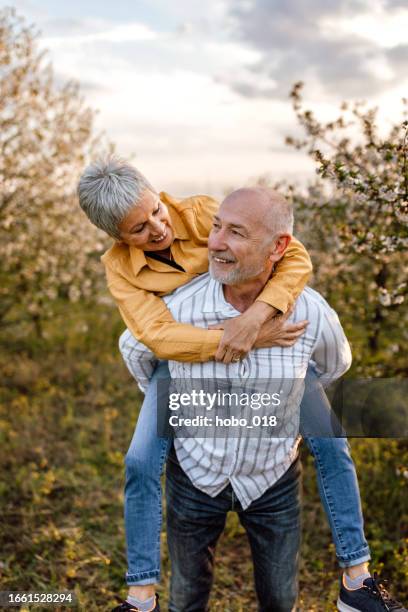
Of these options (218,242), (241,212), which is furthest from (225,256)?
(241,212)

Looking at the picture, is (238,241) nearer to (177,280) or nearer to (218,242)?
(218,242)

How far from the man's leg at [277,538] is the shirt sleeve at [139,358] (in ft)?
2.31

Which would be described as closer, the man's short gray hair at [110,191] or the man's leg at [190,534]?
the man's leg at [190,534]

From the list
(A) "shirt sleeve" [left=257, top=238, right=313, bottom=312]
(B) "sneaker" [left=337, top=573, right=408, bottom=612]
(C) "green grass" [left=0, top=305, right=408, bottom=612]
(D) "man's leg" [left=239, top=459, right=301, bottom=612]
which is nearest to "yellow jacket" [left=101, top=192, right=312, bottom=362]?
(A) "shirt sleeve" [left=257, top=238, right=313, bottom=312]

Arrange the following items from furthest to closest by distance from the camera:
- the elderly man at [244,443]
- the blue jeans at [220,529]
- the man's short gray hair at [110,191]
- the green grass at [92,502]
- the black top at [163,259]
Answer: the green grass at [92,502], the black top at [163,259], the man's short gray hair at [110,191], the blue jeans at [220,529], the elderly man at [244,443]

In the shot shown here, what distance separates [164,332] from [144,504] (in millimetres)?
694

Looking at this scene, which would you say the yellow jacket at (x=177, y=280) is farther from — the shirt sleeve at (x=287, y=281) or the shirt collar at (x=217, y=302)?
the shirt collar at (x=217, y=302)

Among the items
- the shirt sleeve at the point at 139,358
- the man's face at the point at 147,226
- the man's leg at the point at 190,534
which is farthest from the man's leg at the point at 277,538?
the man's face at the point at 147,226

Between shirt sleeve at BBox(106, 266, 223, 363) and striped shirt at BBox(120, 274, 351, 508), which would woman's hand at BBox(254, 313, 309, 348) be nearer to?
striped shirt at BBox(120, 274, 351, 508)

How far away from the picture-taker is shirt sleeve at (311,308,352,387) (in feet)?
8.14

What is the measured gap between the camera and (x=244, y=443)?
242 centimetres

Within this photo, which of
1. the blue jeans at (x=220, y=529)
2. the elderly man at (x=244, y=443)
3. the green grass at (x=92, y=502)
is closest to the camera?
the elderly man at (x=244, y=443)

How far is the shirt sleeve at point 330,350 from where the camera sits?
8.14 ft

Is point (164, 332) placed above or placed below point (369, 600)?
above
